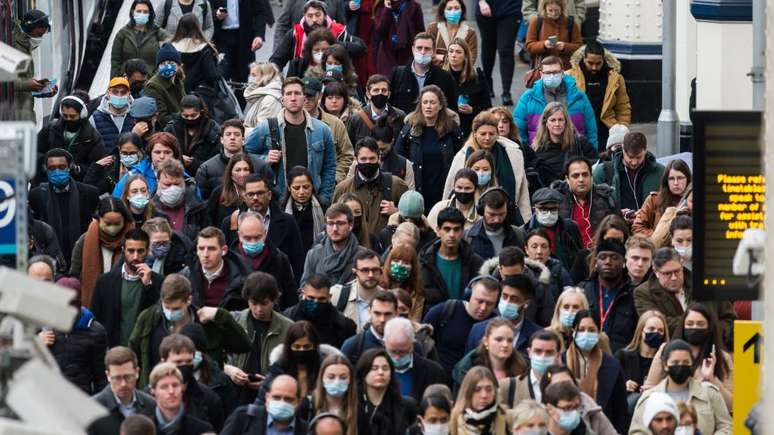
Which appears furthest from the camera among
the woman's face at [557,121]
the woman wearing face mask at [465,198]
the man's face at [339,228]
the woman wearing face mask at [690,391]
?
the woman's face at [557,121]

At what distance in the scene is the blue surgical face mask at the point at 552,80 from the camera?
23672 mm

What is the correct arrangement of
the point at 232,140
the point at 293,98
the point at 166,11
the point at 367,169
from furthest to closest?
1. the point at 166,11
2. the point at 293,98
3. the point at 232,140
4. the point at 367,169

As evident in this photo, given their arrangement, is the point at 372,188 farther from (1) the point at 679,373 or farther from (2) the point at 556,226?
(1) the point at 679,373

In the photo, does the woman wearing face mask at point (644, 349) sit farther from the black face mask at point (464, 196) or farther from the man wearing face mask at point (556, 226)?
the black face mask at point (464, 196)

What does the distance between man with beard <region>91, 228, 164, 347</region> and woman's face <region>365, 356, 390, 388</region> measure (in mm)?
2438

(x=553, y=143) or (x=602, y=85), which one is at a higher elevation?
(x=602, y=85)

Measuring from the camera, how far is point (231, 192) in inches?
813

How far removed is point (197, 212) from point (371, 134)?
2.59 metres

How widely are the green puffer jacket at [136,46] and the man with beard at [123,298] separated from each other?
7396 mm

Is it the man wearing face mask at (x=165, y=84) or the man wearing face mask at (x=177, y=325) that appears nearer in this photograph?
the man wearing face mask at (x=177, y=325)

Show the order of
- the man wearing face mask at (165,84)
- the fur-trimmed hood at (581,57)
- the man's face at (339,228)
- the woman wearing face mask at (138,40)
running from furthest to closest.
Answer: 1. the woman wearing face mask at (138,40)
2. the fur-trimmed hood at (581,57)
3. the man wearing face mask at (165,84)
4. the man's face at (339,228)

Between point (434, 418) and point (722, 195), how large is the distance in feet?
10.3

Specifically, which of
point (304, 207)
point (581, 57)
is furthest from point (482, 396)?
point (581, 57)

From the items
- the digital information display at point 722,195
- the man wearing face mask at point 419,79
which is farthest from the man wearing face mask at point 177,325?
the man wearing face mask at point 419,79
